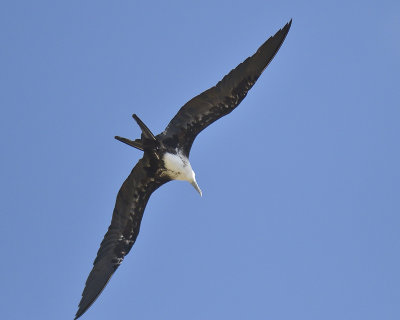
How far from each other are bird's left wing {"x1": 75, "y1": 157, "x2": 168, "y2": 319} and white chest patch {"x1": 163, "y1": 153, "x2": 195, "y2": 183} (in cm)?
40

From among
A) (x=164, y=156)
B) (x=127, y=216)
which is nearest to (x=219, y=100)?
(x=164, y=156)

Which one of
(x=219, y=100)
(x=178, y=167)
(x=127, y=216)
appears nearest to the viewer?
(x=219, y=100)

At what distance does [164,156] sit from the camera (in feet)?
71.4

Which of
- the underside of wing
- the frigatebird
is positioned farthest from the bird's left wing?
the underside of wing

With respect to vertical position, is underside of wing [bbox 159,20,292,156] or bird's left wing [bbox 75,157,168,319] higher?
underside of wing [bbox 159,20,292,156]

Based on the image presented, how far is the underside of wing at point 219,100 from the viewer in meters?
21.3

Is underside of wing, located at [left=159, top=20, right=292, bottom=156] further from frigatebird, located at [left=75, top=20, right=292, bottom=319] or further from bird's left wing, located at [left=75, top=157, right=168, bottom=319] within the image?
bird's left wing, located at [left=75, top=157, right=168, bottom=319]

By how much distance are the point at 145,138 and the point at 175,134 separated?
37.7 inches

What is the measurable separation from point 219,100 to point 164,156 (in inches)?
75.2

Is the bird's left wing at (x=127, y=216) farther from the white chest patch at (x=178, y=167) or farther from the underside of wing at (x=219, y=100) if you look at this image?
the underside of wing at (x=219, y=100)

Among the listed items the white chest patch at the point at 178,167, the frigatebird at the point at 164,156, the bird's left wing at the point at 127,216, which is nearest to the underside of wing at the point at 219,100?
the frigatebird at the point at 164,156

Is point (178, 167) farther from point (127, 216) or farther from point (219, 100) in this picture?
point (219, 100)

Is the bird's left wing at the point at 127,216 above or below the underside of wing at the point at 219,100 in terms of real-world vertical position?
below

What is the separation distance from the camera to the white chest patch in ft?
71.8
